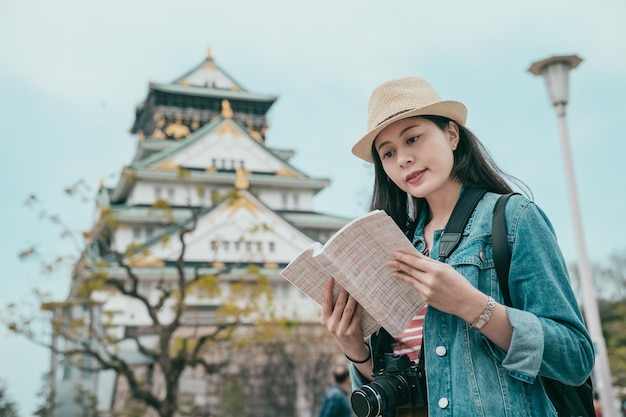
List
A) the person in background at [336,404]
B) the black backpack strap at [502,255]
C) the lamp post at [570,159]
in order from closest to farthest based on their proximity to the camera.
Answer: the black backpack strap at [502,255] < the person in background at [336,404] < the lamp post at [570,159]

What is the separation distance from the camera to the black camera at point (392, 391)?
159 centimetres

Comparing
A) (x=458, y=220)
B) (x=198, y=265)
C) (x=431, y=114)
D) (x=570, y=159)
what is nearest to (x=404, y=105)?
(x=431, y=114)

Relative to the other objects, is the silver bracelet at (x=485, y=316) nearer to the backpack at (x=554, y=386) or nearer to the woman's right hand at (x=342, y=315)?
the backpack at (x=554, y=386)

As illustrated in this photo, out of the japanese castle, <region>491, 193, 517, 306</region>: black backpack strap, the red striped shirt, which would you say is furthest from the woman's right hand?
the japanese castle

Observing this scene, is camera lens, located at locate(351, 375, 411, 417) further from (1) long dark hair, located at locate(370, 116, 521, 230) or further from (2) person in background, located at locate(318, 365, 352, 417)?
(2) person in background, located at locate(318, 365, 352, 417)

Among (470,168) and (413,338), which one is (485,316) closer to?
(413,338)

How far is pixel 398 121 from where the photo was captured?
176 cm

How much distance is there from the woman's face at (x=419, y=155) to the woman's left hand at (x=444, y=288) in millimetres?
321

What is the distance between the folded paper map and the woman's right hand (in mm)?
38

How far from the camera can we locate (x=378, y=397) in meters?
1.58

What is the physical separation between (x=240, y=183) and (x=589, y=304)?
1800cm

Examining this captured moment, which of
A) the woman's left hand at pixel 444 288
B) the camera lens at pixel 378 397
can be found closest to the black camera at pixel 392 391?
the camera lens at pixel 378 397

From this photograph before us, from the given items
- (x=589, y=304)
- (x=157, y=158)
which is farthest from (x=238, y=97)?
(x=589, y=304)

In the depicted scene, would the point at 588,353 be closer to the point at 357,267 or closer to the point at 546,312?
the point at 546,312
